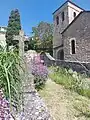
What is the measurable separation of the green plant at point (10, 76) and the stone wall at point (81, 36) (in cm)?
2064

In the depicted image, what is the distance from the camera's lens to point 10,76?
3312 millimetres

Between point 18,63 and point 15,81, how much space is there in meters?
0.37

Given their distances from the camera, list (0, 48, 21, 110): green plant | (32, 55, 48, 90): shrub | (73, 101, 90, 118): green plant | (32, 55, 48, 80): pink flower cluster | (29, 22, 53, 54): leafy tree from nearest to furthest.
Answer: (0, 48, 21, 110): green plant, (73, 101, 90, 118): green plant, (32, 55, 48, 90): shrub, (32, 55, 48, 80): pink flower cluster, (29, 22, 53, 54): leafy tree

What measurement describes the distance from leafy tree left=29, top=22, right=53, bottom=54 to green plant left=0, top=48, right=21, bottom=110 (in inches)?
1302

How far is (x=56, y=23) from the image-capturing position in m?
33.4

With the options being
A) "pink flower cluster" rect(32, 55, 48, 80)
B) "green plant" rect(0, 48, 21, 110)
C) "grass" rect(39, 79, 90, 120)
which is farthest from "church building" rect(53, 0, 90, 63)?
"green plant" rect(0, 48, 21, 110)

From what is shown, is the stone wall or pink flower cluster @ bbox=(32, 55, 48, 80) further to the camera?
the stone wall

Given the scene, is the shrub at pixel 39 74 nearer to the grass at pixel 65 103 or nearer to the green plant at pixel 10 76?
the grass at pixel 65 103

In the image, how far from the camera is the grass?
19.5ft

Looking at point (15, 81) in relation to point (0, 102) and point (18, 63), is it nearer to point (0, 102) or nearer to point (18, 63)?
point (18, 63)

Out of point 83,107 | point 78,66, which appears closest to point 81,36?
point 78,66

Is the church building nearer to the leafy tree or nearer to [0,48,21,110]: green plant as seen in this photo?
the leafy tree

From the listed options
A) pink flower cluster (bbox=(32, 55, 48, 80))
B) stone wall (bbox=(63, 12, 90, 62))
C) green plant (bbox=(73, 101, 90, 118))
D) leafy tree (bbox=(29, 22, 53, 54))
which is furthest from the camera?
leafy tree (bbox=(29, 22, 53, 54))

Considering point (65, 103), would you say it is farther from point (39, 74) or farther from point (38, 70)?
point (38, 70)
